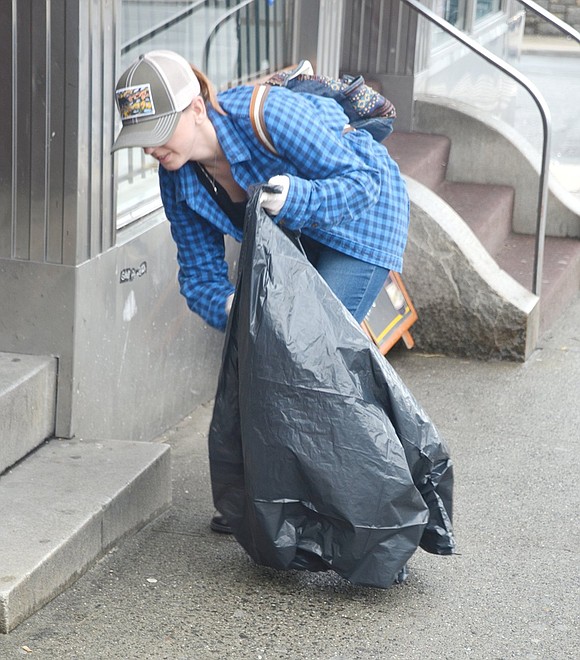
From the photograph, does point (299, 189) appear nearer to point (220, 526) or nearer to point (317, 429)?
point (317, 429)

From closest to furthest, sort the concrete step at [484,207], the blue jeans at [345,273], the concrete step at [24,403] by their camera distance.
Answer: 1. the blue jeans at [345,273]
2. the concrete step at [24,403]
3. the concrete step at [484,207]

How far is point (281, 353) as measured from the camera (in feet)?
9.74

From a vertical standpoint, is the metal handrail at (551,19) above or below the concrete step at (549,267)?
above

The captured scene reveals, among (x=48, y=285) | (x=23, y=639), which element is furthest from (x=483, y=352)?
(x=23, y=639)

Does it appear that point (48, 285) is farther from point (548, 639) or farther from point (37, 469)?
point (548, 639)

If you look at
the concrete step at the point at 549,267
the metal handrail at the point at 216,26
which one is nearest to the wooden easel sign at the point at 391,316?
the concrete step at the point at 549,267

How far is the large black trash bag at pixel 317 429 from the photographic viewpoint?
2.98 meters

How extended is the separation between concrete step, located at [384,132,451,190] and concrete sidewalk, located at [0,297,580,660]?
7.86ft

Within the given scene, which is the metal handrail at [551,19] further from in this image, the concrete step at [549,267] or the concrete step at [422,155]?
the concrete step at [549,267]

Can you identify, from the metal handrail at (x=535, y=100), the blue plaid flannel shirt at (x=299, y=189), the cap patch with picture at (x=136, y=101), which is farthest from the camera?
the metal handrail at (x=535, y=100)

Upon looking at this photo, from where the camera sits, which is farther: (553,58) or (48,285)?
(553,58)

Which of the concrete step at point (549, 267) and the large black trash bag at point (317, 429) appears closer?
the large black trash bag at point (317, 429)

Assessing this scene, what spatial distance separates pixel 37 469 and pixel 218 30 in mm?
2238

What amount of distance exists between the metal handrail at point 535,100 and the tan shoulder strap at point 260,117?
261cm
